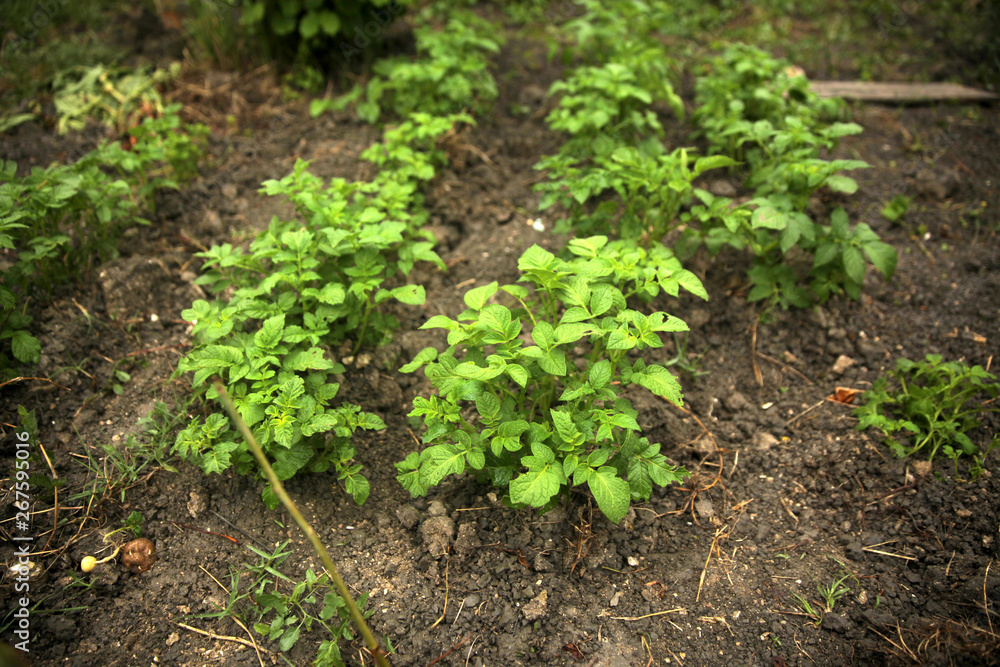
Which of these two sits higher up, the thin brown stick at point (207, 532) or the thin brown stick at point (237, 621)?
the thin brown stick at point (207, 532)

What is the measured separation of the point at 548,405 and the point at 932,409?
1.59 metres

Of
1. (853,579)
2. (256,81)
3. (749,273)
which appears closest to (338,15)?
(256,81)

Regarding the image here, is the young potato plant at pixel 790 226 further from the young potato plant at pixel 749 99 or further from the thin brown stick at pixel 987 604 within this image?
the thin brown stick at pixel 987 604

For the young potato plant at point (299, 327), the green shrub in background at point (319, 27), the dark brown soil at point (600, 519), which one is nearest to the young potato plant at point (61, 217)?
the dark brown soil at point (600, 519)

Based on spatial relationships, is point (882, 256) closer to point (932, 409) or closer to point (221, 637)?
point (932, 409)

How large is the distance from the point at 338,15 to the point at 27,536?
11.5ft

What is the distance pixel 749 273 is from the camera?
3043mm

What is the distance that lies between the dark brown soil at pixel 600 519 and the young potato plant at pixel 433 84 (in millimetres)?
1120

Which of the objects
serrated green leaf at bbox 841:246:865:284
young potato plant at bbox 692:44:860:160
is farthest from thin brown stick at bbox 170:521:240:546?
young potato plant at bbox 692:44:860:160

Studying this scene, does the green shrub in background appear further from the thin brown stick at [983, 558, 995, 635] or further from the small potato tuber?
the thin brown stick at [983, 558, 995, 635]

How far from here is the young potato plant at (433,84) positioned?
369cm

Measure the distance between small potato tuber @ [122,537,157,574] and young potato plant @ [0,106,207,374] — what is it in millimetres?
966

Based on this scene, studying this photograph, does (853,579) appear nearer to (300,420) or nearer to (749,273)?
(749,273)

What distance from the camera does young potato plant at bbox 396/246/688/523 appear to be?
1958 millimetres
